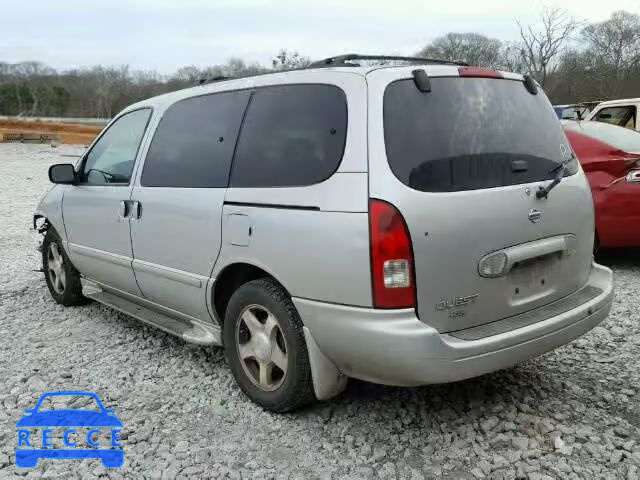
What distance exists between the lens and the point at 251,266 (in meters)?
3.25

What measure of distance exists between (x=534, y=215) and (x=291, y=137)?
4.19 ft

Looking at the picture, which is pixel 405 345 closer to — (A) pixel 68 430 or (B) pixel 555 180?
(B) pixel 555 180

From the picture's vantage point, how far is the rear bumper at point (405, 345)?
2631 millimetres

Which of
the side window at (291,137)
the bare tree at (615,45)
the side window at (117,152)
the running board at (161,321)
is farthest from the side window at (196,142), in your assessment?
the bare tree at (615,45)

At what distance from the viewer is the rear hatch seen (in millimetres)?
2684

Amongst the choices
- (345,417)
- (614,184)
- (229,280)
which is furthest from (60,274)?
(614,184)

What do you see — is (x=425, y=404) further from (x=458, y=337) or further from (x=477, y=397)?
(x=458, y=337)

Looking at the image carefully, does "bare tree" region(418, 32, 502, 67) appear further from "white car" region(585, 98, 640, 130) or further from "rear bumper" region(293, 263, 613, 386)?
"rear bumper" region(293, 263, 613, 386)

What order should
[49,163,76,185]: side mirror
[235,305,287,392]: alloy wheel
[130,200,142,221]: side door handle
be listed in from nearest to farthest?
[235,305,287,392]: alloy wheel < [130,200,142,221]: side door handle < [49,163,76,185]: side mirror

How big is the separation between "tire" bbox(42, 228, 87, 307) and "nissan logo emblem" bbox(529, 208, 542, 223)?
385cm

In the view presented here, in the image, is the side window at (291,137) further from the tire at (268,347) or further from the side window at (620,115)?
the side window at (620,115)

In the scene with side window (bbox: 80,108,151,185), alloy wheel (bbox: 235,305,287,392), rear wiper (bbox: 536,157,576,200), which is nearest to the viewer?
rear wiper (bbox: 536,157,576,200)

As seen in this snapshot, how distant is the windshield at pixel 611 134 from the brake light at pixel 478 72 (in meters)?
3.55

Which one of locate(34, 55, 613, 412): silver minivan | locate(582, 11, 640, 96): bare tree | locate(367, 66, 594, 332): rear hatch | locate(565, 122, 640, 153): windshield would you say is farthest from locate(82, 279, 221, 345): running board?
locate(582, 11, 640, 96): bare tree
